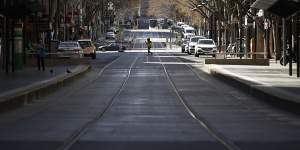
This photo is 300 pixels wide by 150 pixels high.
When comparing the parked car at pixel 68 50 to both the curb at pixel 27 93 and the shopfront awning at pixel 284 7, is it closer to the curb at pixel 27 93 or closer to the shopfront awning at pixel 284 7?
the curb at pixel 27 93

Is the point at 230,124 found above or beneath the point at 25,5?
beneath

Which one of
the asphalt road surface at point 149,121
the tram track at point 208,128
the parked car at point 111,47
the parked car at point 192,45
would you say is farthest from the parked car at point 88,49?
the tram track at point 208,128

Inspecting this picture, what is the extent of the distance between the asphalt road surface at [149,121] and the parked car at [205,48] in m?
42.1

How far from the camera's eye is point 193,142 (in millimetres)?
14031

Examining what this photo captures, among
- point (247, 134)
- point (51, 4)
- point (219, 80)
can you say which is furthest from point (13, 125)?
point (51, 4)

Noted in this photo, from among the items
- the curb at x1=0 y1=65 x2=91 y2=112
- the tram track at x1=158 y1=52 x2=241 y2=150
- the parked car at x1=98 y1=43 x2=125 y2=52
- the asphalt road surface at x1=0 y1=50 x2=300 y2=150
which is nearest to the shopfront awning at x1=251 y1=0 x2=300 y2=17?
the asphalt road surface at x1=0 y1=50 x2=300 y2=150

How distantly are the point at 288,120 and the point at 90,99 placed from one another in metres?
8.71

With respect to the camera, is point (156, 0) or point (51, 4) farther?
point (156, 0)

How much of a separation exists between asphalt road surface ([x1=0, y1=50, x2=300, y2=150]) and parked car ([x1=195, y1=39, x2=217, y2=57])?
1658 inches

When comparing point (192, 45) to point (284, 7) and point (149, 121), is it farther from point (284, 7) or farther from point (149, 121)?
point (149, 121)

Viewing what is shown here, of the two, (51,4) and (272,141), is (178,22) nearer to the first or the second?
(51,4)

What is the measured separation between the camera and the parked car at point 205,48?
72.6 meters

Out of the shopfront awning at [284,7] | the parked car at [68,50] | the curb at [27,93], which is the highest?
the shopfront awning at [284,7]

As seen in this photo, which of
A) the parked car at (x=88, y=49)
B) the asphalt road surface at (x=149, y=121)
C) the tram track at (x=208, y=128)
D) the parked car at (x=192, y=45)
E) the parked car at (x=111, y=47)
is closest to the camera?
the tram track at (x=208, y=128)
